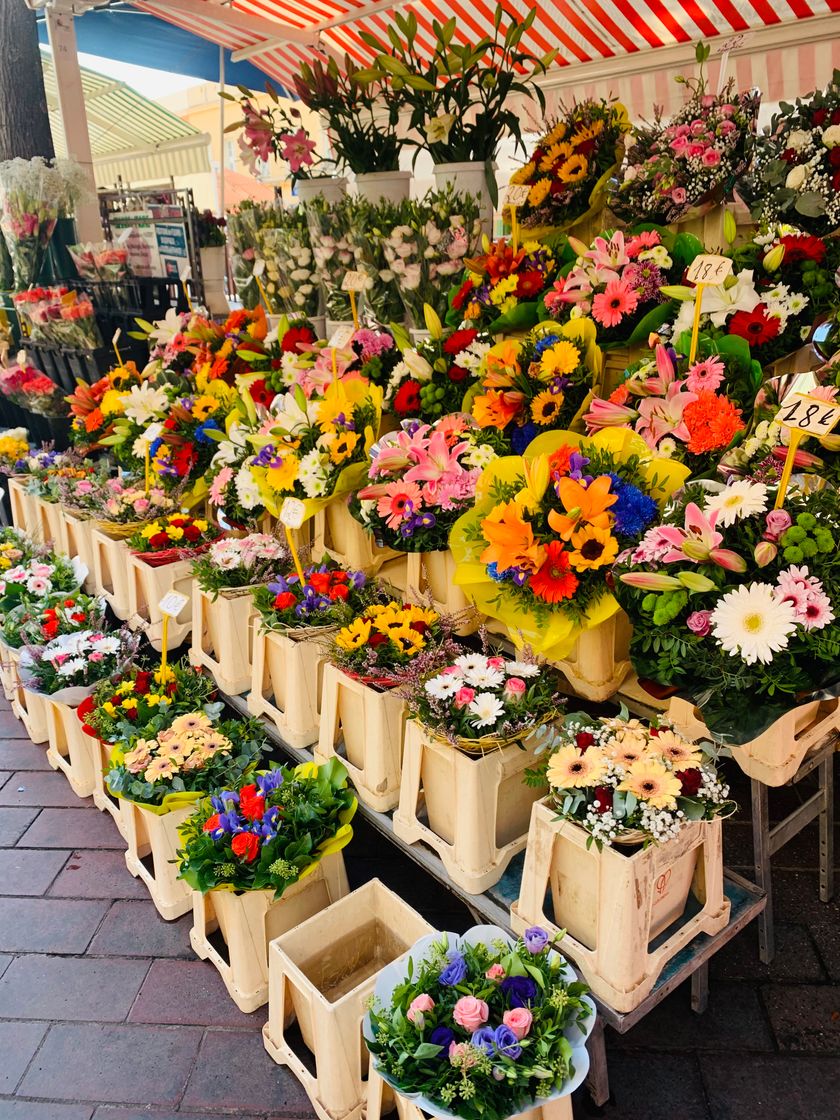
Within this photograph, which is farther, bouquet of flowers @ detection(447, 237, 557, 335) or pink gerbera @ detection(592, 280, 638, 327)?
bouquet of flowers @ detection(447, 237, 557, 335)

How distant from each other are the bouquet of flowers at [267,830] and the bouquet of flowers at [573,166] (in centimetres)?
162

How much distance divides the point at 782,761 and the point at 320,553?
1.42 m

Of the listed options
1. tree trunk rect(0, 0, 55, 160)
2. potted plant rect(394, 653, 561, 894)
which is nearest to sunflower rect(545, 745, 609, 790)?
potted plant rect(394, 653, 561, 894)

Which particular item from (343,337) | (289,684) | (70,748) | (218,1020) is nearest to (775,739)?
(289,684)

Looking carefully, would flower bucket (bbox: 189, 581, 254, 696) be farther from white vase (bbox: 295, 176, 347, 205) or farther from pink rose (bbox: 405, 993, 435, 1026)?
white vase (bbox: 295, 176, 347, 205)

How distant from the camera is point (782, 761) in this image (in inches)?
62.7

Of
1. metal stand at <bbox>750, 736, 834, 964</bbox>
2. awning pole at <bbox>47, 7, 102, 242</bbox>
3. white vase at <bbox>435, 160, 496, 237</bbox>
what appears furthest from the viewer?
awning pole at <bbox>47, 7, 102, 242</bbox>

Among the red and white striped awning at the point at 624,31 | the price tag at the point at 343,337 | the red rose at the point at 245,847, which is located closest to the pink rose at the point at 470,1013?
the red rose at the point at 245,847

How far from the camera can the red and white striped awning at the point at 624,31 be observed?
12.4ft

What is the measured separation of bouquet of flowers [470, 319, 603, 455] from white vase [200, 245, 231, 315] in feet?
9.03

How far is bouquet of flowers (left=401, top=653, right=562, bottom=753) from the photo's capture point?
5.33 ft

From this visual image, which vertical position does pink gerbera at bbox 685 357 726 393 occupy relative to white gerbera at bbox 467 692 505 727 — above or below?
above

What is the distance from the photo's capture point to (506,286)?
2279 mm

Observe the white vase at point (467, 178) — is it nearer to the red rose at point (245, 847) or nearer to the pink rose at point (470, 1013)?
the red rose at point (245, 847)
